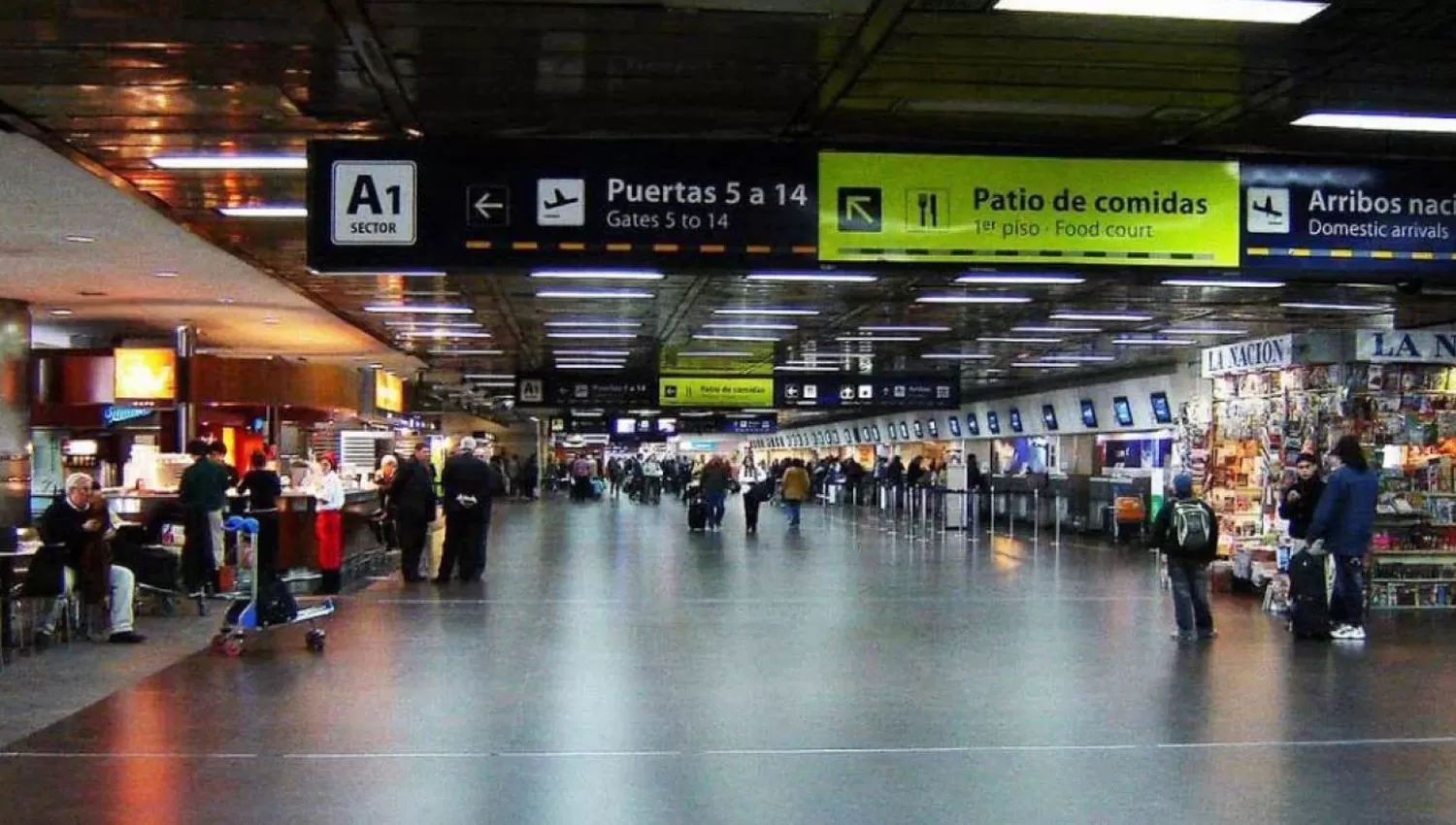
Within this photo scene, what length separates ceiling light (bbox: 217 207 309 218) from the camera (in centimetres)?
1109

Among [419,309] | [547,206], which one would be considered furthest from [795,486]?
[547,206]

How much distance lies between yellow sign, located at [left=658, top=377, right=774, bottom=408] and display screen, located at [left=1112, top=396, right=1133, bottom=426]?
7237 mm

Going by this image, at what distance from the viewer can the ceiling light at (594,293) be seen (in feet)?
54.4

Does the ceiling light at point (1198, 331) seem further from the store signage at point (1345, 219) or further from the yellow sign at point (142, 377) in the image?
the yellow sign at point (142, 377)

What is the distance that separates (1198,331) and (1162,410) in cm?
703

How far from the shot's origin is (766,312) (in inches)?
750

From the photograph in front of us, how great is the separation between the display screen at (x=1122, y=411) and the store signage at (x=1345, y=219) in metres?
21.2

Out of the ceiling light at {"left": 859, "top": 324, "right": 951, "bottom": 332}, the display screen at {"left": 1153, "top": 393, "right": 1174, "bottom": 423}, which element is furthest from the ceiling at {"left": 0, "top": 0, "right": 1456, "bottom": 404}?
the display screen at {"left": 1153, "top": 393, "right": 1174, "bottom": 423}

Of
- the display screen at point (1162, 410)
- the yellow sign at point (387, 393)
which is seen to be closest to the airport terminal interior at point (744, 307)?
the yellow sign at point (387, 393)

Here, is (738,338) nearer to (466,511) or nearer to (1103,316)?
(1103,316)

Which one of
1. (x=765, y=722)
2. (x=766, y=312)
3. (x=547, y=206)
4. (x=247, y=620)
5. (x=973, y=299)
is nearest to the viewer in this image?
(x=547, y=206)

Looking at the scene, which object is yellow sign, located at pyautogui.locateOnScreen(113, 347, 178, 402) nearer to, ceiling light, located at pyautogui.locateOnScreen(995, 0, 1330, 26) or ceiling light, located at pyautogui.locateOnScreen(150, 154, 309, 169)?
ceiling light, located at pyautogui.locateOnScreen(150, 154, 309, 169)

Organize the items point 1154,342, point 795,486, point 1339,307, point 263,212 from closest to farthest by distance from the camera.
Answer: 1. point 263,212
2. point 1339,307
3. point 1154,342
4. point 795,486

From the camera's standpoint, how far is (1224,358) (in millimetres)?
17219
